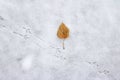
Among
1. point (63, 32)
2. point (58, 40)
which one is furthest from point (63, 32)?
point (58, 40)

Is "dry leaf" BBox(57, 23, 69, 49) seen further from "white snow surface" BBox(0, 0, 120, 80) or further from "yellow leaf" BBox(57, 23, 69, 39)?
"white snow surface" BBox(0, 0, 120, 80)

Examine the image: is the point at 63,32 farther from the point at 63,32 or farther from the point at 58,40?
the point at 58,40

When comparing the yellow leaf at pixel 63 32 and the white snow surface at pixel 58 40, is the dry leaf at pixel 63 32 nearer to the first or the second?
the yellow leaf at pixel 63 32

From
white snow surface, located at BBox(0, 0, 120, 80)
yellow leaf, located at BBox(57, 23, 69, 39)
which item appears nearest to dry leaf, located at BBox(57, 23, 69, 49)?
yellow leaf, located at BBox(57, 23, 69, 39)

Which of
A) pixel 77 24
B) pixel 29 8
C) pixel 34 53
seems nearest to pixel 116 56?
pixel 77 24

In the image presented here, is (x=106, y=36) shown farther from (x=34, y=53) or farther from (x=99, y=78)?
(x=34, y=53)

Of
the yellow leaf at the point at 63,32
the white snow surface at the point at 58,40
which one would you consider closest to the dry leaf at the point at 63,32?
the yellow leaf at the point at 63,32

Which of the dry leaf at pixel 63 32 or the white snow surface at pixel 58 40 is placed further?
the dry leaf at pixel 63 32

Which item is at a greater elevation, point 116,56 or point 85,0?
point 85,0
